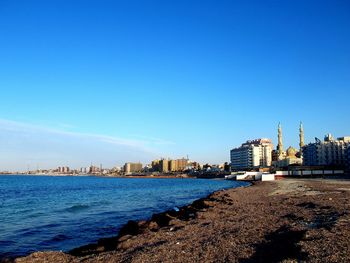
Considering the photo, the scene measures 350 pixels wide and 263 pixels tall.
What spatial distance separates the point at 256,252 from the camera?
11.5m

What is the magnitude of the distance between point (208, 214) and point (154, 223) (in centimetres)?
461

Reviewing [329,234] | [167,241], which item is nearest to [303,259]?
[329,234]

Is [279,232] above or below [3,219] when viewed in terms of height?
above

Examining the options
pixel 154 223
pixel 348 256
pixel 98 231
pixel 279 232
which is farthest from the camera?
pixel 98 231

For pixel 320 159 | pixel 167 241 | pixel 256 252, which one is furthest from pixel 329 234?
pixel 320 159

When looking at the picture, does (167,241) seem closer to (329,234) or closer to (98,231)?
(329,234)

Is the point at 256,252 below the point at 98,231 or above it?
above

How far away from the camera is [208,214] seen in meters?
23.9

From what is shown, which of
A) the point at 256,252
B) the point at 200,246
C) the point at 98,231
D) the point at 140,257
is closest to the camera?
the point at 256,252

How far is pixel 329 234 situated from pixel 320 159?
197m

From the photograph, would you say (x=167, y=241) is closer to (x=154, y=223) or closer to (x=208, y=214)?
(x=154, y=223)

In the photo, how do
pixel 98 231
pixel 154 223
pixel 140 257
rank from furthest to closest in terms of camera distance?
pixel 98 231 < pixel 154 223 < pixel 140 257

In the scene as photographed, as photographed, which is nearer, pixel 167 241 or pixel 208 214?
pixel 167 241

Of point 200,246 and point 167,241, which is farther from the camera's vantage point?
point 167,241
